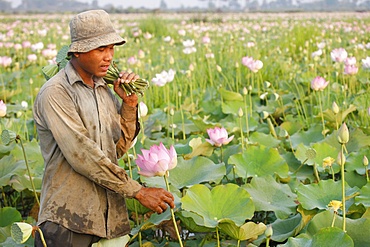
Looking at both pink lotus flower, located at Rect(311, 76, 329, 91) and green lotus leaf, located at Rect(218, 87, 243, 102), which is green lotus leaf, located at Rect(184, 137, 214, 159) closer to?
pink lotus flower, located at Rect(311, 76, 329, 91)

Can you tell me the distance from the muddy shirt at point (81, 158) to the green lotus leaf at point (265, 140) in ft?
3.47

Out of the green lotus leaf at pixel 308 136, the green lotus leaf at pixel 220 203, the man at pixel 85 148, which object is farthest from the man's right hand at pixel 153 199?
the green lotus leaf at pixel 308 136

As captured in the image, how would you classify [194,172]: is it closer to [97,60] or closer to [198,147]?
[198,147]

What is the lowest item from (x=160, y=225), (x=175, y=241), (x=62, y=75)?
(x=175, y=241)

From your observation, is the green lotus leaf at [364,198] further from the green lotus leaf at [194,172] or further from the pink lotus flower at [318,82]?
the pink lotus flower at [318,82]

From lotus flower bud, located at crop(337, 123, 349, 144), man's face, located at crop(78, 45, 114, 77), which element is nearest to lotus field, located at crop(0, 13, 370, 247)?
lotus flower bud, located at crop(337, 123, 349, 144)

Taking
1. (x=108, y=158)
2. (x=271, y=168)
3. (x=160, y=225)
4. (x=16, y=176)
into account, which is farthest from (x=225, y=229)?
(x=16, y=176)

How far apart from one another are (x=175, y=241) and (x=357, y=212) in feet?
1.90

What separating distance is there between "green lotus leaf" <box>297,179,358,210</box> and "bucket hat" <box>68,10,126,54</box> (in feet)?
2.55

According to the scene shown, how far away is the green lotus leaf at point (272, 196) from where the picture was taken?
5.55 ft

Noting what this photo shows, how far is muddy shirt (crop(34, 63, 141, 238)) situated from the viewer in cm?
125

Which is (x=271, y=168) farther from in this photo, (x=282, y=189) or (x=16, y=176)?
(x=16, y=176)

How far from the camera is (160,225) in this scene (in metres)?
1.62

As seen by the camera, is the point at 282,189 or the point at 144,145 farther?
the point at 144,145
